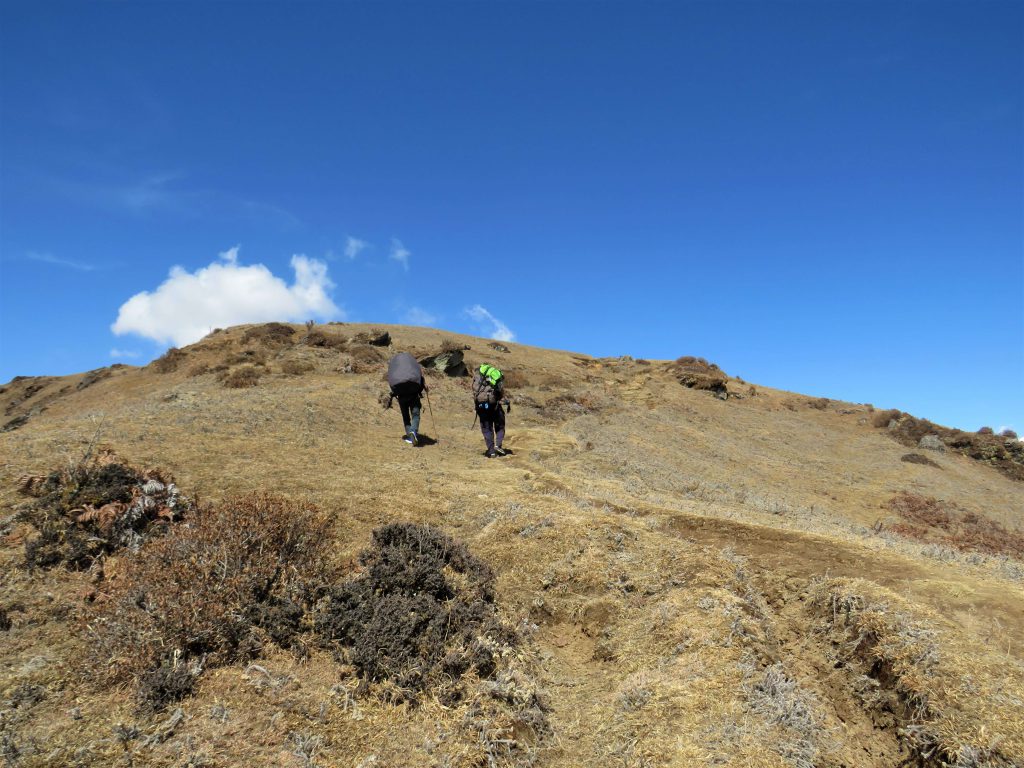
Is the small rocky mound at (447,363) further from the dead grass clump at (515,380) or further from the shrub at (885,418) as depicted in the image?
the shrub at (885,418)

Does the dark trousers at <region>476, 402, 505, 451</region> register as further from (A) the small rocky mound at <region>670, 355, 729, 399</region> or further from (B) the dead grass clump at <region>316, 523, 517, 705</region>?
(A) the small rocky mound at <region>670, 355, 729, 399</region>

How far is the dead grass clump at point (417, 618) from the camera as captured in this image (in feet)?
15.9

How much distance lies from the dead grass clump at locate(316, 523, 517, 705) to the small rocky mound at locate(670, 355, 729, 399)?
110 ft

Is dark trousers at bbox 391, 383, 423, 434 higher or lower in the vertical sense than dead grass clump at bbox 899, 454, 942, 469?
higher

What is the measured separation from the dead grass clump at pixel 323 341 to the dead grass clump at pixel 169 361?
7.18m

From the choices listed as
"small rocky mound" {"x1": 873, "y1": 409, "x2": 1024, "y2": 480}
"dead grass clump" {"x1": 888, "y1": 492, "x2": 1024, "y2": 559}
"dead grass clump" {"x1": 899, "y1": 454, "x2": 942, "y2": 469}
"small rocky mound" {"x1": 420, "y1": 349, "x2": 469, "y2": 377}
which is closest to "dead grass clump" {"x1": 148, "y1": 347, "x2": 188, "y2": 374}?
"small rocky mound" {"x1": 420, "y1": 349, "x2": 469, "y2": 377}

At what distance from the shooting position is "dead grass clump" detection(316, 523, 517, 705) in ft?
15.9

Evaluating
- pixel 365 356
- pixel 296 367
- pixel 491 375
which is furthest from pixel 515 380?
pixel 491 375

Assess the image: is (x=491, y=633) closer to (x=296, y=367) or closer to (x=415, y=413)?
(x=415, y=413)

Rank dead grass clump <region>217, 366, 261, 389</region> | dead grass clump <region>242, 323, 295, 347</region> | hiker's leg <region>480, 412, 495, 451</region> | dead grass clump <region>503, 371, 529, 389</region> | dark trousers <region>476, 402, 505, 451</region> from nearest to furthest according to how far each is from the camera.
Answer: dark trousers <region>476, 402, 505, 451</region> → hiker's leg <region>480, 412, 495, 451</region> → dead grass clump <region>217, 366, 261, 389</region> → dead grass clump <region>503, 371, 529, 389</region> → dead grass clump <region>242, 323, 295, 347</region>

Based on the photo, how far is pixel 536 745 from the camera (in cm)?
443

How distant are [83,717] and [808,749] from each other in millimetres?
5309

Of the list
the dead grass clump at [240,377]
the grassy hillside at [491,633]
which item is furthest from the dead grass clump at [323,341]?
the grassy hillside at [491,633]

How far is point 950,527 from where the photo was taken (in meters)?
17.6
